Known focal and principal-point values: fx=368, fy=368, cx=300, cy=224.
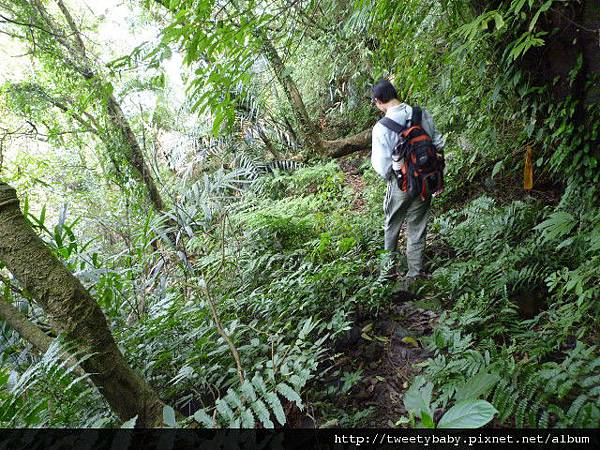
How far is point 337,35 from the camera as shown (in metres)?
6.14

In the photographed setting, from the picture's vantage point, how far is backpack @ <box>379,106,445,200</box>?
A: 367 cm

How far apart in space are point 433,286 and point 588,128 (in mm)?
1890

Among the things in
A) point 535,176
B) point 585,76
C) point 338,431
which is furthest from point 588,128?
point 338,431

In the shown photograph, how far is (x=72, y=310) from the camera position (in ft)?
5.79

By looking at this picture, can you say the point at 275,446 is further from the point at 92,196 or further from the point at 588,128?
the point at 92,196

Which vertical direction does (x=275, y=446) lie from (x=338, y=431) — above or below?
above

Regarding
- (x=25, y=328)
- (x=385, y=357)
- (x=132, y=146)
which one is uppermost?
(x=132, y=146)

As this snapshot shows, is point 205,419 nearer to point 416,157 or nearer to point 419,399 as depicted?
point 419,399

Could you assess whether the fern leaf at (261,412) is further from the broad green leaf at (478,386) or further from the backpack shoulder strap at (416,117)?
the backpack shoulder strap at (416,117)

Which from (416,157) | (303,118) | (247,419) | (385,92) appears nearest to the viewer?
(247,419)

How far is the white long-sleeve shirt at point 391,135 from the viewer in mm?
3803

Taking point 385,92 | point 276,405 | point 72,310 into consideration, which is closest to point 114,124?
point 385,92

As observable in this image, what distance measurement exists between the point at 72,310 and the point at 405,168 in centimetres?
312

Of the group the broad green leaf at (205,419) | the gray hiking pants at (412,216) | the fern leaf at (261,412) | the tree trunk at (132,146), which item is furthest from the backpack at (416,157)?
the tree trunk at (132,146)
